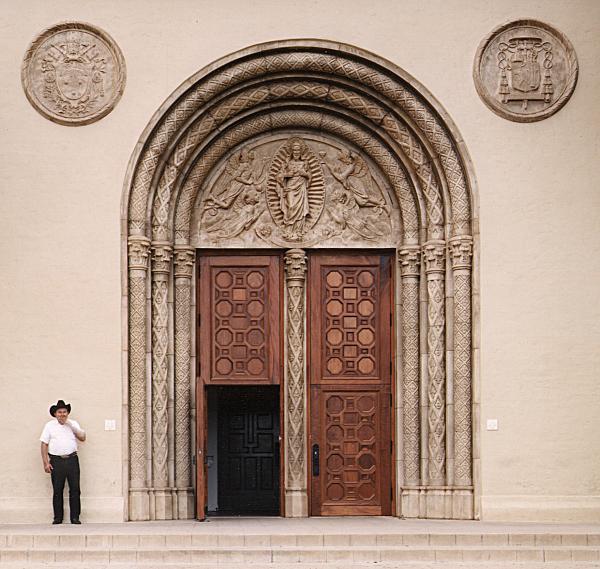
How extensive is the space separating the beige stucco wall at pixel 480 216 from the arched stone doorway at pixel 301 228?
21 cm

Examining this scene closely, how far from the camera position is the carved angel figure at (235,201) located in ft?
54.3

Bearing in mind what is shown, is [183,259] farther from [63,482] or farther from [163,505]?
[63,482]

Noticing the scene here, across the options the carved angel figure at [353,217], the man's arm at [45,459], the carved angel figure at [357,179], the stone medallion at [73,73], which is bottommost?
the man's arm at [45,459]

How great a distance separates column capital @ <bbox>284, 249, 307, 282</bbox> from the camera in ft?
54.2

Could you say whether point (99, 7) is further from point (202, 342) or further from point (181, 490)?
point (181, 490)

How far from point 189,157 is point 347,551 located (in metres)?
4.89

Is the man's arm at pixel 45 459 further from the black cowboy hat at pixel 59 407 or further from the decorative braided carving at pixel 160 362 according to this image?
the decorative braided carving at pixel 160 362

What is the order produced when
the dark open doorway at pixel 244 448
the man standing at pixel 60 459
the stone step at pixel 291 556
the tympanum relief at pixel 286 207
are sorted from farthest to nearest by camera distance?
the dark open doorway at pixel 244 448 → the tympanum relief at pixel 286 207 → the man standing at pixel 60 459 → the stone step at pixel 291 556

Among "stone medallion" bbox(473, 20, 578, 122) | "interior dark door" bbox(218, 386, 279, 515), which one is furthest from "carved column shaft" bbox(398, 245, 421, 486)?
"interior dark door" bbox(218, 386, 279, 515)

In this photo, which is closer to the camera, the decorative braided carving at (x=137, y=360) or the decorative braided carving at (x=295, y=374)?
Result: the decorative braided carving at (x=137, y=360)

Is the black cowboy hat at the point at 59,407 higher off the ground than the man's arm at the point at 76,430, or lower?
higher

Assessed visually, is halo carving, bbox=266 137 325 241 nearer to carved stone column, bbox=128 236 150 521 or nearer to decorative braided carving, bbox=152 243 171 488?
decorative braided carving, bbox=152 243 171 488

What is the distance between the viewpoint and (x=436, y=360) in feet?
53.0

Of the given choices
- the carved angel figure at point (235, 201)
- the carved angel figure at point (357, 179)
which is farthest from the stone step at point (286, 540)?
the carved angel figure at point (357, 179)
